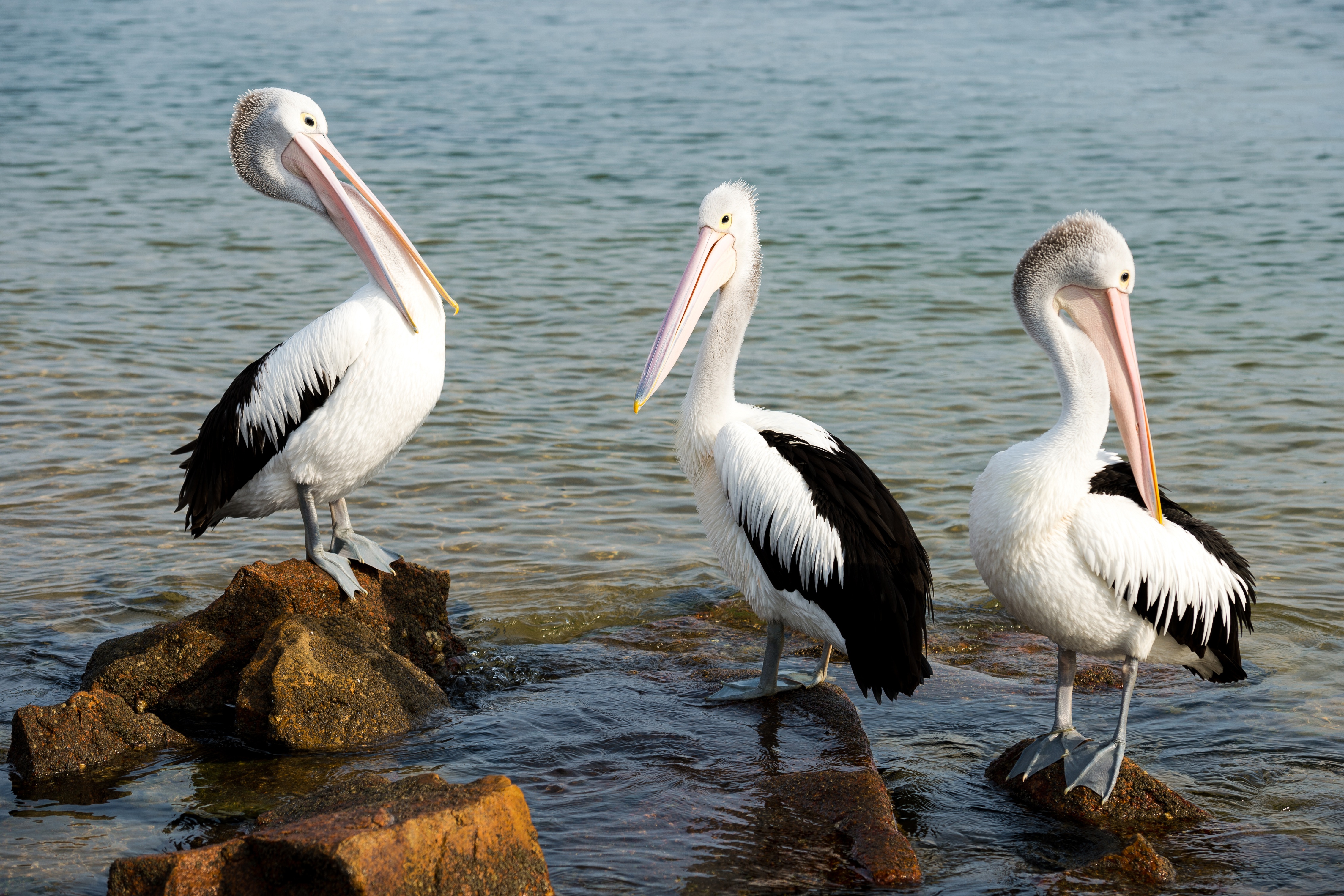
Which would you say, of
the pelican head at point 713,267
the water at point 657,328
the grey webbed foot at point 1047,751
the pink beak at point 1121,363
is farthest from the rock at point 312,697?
the pink beak at point 1121,363

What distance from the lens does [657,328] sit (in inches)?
370

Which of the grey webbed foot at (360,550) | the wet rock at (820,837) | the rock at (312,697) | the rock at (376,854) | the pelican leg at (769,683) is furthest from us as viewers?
the grey webbed foot at (360,550)

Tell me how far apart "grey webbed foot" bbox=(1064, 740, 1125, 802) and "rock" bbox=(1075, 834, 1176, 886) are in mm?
307

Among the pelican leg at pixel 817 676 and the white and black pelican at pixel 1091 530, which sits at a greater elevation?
the white and black pelican at pixel 1091 530

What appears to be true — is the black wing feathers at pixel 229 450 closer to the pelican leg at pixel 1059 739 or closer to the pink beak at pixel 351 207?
the pink beak at pixel 351 207

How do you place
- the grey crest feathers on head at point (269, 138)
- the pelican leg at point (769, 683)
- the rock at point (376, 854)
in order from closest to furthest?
the rock at point (376, 854), the pelican leg at point (769, 683), the grey crest feathers on head at point (269, 138)

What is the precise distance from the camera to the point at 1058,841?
3736 mm

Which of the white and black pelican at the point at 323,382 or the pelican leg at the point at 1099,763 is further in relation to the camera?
the white and black pelican at the point at 323,382

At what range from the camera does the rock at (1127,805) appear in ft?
12.4

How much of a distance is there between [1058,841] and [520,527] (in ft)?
10.8

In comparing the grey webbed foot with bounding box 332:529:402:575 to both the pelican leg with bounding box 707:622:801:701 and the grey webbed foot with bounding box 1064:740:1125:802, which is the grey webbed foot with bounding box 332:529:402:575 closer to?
the pelican leg with bounding box 707:622:801:701

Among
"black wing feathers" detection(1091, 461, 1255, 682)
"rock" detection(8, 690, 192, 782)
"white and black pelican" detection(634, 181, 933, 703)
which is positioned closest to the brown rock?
"white and black pelican" detection(634, 181, 933, 703)

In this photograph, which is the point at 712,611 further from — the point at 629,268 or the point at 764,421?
the point at 629,268

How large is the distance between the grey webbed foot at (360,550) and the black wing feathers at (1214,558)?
8.05 ft
